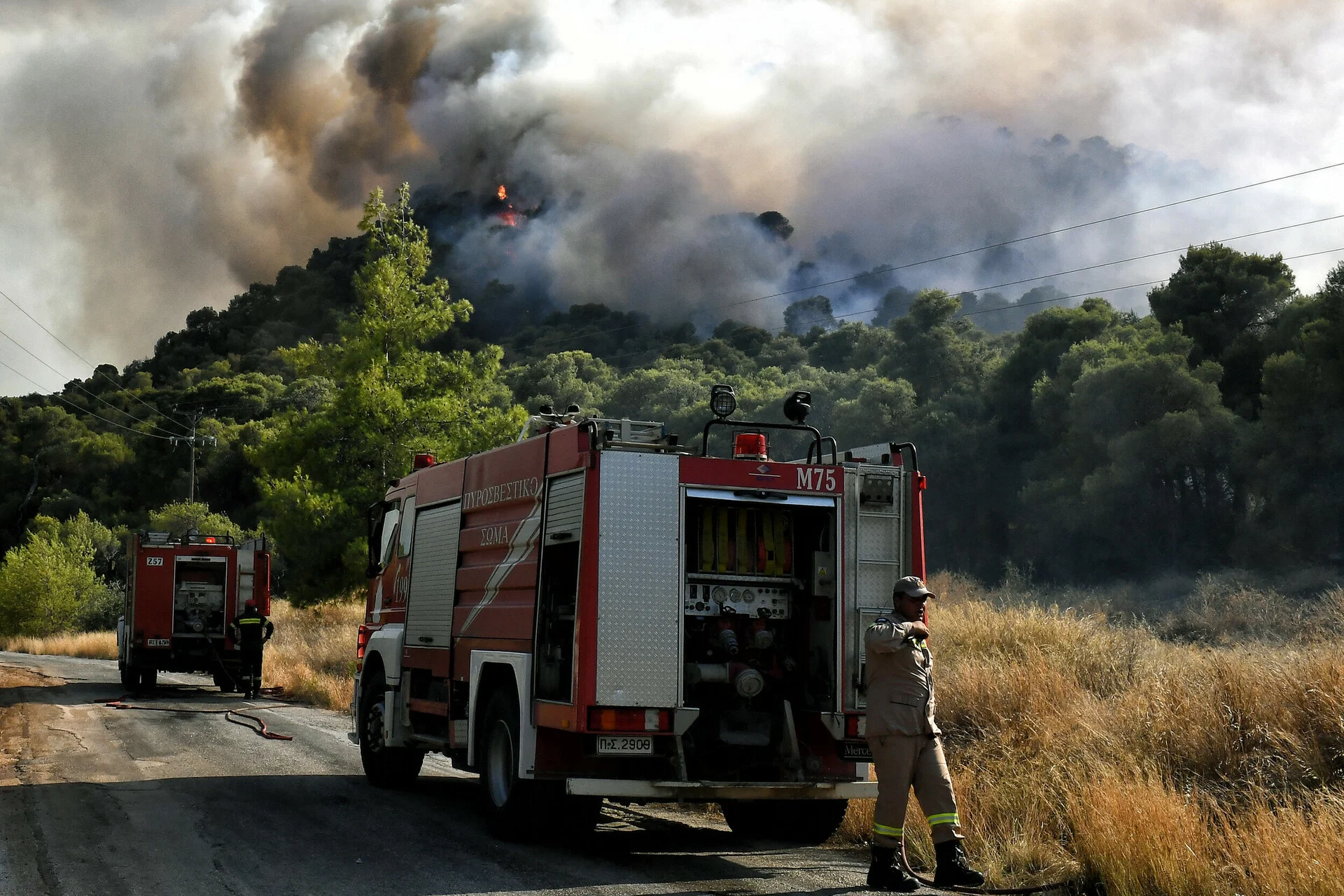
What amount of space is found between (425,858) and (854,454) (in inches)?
162

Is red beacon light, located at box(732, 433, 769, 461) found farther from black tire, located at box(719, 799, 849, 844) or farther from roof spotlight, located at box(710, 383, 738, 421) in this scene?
black tire, located at box(719, 799, 849, 844)

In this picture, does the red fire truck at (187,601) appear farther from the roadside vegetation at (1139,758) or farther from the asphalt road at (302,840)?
the roadside vegetation at (1139,758)

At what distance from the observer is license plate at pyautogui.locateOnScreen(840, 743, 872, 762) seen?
328 inches

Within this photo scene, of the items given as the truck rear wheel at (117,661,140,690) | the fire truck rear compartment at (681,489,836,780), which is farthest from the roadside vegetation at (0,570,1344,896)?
the truck rear wheel at (117,661,140,690)

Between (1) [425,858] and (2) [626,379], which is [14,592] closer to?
(2) [626,379]

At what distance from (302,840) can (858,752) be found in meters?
3.95

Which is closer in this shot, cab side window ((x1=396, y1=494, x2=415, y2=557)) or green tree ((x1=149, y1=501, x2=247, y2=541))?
cab side window ((x1=396, y1=494, x2=415, y2=557))

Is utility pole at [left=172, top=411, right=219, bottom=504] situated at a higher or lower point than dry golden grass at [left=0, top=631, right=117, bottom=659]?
higher

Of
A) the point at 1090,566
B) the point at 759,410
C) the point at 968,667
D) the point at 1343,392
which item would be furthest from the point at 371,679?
the point at 759,410

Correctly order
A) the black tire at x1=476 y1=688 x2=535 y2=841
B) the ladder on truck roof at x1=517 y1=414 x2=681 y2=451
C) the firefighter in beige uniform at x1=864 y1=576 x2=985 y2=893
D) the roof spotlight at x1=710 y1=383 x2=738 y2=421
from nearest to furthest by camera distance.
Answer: the firefighter in beige uniform at x1=864 y1=576 x2=985 y2=893 < the ladder on truck roof at x1=517 y1=414 x2=681 y2=451 < the black tire at x1=476 y1=688 x2=535 y2=841 < the roof spotlight at x1=710 y1=383 x2=738 y2=421

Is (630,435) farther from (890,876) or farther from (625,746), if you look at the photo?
(890,876)

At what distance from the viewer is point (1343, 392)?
1321 inches

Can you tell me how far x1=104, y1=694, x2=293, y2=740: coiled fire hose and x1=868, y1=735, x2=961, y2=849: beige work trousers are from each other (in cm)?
1046

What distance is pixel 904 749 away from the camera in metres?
7.30
